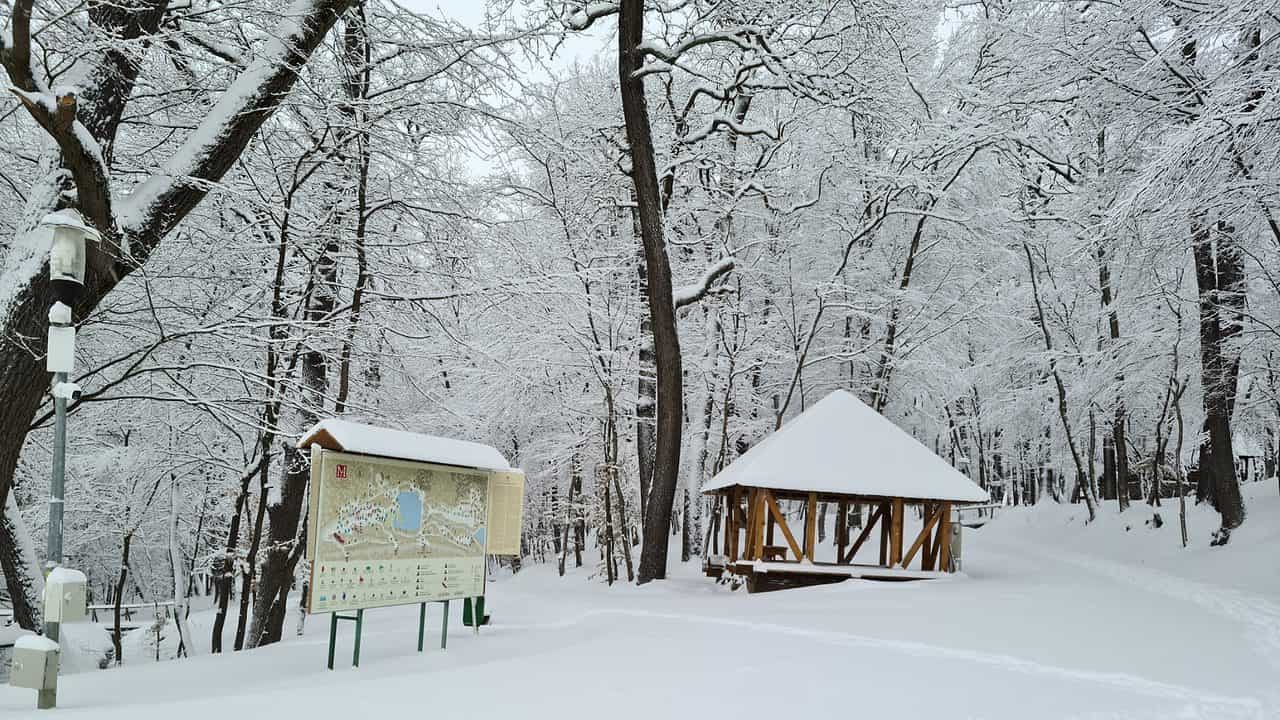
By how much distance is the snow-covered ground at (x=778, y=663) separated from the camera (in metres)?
5.18

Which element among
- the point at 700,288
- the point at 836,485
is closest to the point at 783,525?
the point at 836,485

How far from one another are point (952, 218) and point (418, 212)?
15.2 metres

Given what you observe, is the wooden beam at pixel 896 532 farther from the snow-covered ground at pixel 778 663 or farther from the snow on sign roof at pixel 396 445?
the snow on sign roof at pixel 396 445

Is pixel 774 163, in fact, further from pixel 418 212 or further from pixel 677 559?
pixel 418 212

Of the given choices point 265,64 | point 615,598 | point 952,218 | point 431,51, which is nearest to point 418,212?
point 431,51

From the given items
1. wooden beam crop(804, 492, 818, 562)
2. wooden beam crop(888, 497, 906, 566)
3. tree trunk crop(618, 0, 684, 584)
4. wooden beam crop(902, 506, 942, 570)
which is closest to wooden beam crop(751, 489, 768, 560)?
wooden beam crop(804, 492, 818, 562)

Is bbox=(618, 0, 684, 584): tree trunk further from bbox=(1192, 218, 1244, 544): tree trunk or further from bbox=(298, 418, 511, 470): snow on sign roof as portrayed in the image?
bbox=(1192, 218, 1244, 544): tree trunk

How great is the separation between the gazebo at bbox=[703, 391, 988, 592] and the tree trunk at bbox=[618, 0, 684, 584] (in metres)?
1.05

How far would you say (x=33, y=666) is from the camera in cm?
490

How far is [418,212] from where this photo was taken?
10.3 m

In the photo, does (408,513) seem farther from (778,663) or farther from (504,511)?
(778,663)

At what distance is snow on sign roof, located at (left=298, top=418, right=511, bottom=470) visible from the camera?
623cm

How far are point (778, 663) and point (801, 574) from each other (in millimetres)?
6830

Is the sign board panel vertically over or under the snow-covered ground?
over
